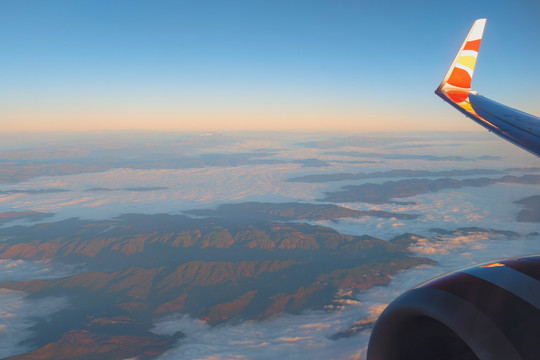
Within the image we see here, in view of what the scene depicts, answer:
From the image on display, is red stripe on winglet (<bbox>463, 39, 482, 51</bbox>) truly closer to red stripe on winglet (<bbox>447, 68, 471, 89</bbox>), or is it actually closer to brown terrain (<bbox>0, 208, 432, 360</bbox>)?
red stripe on winglet (<bbox>447, 68, 471, 89</bbox>)

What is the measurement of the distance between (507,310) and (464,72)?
7378mm

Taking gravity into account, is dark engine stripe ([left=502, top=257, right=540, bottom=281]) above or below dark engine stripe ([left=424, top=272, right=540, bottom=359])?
above

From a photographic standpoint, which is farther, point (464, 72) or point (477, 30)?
point (464, 72)

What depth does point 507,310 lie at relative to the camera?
1.57m

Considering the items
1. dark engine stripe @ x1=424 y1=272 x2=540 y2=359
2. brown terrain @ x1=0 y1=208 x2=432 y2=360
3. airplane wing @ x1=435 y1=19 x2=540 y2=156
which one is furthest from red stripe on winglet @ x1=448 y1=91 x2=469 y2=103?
brown terrain @ x1=0 y1=208 x2=432 y2=360

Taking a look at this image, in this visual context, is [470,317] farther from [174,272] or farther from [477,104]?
[174,272]

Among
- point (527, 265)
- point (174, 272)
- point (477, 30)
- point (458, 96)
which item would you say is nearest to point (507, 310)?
point (527, 265)

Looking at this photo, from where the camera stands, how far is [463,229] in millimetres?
72562

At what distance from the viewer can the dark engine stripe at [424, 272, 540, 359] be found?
4.86ft

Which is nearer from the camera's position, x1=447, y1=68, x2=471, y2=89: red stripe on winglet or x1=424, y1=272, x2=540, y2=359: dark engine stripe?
x1=424, y1=272, x2=540, y2=359: dark engine stripe

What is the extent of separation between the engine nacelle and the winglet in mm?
6222

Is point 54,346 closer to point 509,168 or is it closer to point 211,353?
point 211,353

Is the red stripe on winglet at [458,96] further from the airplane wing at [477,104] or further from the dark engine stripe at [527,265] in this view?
the dark engine stripe at [527,265]

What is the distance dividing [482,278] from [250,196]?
12801cm
